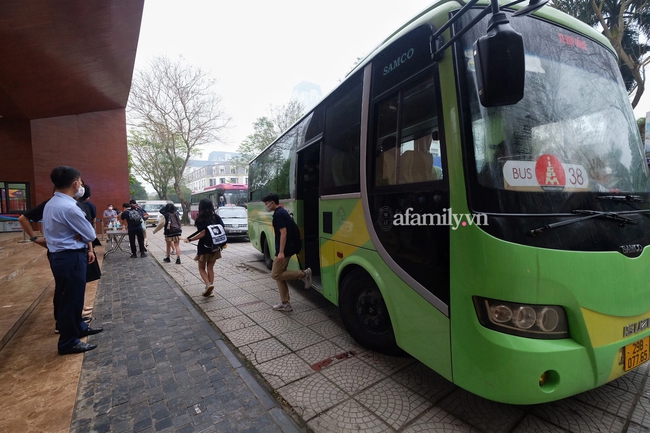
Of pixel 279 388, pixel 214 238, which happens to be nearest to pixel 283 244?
pixel 214 238

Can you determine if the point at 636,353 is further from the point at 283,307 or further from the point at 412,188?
the point at 283,307

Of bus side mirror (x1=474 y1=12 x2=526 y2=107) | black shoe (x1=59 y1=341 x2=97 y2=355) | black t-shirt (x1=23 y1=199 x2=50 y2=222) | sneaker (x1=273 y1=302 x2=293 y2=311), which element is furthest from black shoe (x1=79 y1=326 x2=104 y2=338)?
bus side mirror (x1=474 y1=12 x2=526 y2=107)

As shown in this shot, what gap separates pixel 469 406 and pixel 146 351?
3.27m

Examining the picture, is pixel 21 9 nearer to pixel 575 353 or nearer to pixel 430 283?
pixel 430 283

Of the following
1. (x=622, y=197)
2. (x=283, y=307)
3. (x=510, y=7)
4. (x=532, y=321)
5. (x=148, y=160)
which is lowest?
(x=283, y=307)

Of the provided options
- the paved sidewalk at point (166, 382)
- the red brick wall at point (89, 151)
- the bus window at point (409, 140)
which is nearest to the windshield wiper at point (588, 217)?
the bus window at point (409, 140)

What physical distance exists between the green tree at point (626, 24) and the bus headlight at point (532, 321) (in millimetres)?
10642

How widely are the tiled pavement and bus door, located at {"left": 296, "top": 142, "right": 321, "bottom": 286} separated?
49.3 inches

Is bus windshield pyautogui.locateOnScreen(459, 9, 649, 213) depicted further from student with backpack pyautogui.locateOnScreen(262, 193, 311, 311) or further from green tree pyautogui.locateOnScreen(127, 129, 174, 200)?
green tree pyautogui.locateOnScreen(127, 129, 174, 200)

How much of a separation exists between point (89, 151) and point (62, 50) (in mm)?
9856

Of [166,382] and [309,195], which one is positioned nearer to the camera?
[166,382]

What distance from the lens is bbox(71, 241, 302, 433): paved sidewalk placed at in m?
2.23

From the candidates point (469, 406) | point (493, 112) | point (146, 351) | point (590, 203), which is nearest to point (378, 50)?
point (493, 112)

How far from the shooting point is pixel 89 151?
603 inches
